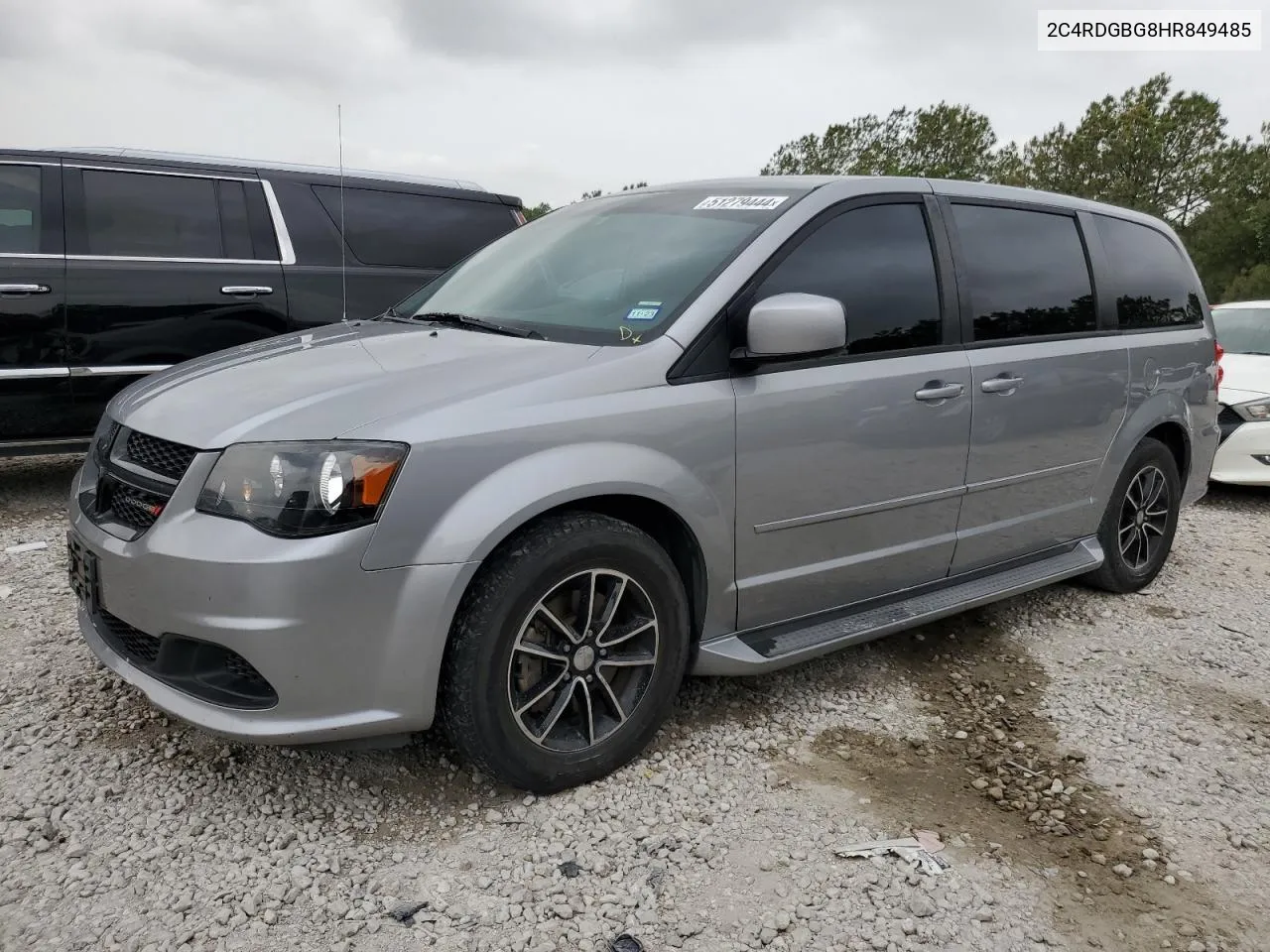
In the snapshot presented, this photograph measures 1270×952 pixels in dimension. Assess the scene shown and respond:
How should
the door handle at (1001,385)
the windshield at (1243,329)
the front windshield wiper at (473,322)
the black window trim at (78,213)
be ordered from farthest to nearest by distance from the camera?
the windshield at (1243,329)
the black window trim at (78,213)
the door handle at (1001,385)
the front windshield wiper at (473,322)

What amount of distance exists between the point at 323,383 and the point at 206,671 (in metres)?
0.77

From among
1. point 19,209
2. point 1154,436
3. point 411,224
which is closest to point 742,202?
point 1154,436

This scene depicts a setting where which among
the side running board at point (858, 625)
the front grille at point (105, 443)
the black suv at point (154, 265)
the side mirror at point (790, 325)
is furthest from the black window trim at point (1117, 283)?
the black suv at point (154, 265)

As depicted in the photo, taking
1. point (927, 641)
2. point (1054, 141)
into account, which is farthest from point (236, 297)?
point (1054, 141)

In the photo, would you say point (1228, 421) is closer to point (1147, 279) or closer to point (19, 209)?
point (1147, 279)

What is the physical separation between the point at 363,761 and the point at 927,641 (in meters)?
2.25

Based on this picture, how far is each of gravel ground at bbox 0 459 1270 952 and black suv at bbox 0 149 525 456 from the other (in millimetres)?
1983

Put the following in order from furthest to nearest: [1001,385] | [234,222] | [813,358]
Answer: [234,222]
[1001,385]
[813,358]

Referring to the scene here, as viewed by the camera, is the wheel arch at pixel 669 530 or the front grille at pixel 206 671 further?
the wheel arch at pixel 669 530

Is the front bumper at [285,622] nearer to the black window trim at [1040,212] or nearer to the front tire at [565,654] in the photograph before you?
the front tire at [565,654]

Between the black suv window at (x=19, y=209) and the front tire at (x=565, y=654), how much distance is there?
4.03 m

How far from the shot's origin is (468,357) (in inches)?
105

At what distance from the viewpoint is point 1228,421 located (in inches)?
263

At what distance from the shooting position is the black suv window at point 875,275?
2.99 meters
